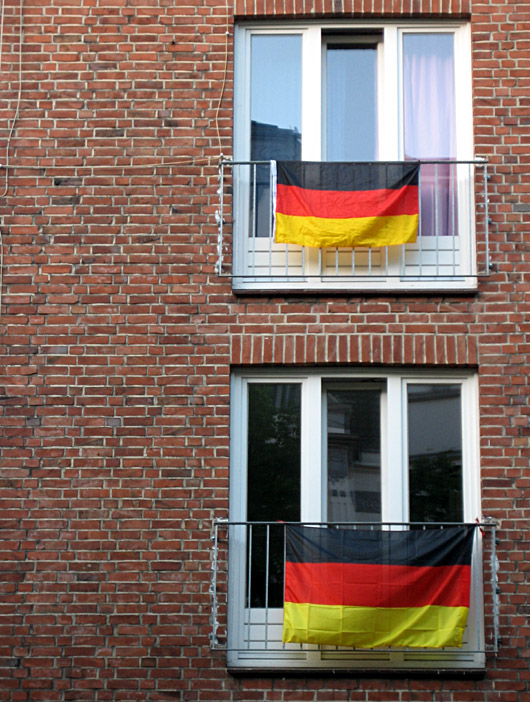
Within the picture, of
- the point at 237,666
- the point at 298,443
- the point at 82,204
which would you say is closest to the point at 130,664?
the point at 237,666

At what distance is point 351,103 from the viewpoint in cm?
950

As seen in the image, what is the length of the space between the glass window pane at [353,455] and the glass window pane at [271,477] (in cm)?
29

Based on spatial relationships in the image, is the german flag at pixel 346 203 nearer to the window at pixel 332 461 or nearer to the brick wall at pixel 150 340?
the brick wall at pixel 150 340

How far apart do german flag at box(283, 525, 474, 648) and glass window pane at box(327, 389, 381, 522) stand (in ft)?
1.35

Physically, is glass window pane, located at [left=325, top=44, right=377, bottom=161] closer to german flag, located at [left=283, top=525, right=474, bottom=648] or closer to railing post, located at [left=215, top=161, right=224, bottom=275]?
railing post, located at [left=215, top=161, right=224, bottom=275]

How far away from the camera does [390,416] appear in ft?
28.9

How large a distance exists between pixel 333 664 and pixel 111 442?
2.44 meters

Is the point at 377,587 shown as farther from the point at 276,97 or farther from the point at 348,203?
the point at 276,97

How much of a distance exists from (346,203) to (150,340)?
1.95 meters

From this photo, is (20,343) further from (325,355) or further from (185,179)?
(325,355)

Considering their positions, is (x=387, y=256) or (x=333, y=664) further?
(x=387, y=256)

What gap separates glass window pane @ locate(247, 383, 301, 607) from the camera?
28.1 feet

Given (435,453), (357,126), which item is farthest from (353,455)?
(357,126)

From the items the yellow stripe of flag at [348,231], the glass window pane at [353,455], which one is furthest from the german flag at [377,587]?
the yellow stripe of flag at [348,231]
